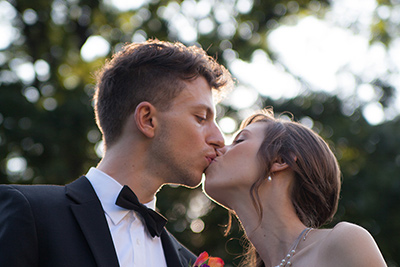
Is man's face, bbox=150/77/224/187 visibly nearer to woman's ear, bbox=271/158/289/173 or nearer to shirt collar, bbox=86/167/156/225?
shirt collar, bbox=86/167/156/225

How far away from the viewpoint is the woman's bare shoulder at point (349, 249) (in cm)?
332

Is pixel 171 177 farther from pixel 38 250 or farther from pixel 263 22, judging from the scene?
pixel 263 22

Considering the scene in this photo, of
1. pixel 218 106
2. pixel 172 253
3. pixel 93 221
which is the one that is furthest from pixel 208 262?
pixel 218 106

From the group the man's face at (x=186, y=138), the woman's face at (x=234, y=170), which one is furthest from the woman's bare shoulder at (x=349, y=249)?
the man's face at (x=186, y=138)

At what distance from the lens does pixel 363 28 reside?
1741cm

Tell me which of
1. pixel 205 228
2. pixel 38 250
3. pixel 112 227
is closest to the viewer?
pixel 38 250

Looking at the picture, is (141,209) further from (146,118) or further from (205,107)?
(205,107)

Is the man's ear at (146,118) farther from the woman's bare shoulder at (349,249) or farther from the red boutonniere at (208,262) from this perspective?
the woman's bare shoulder at (349,249)

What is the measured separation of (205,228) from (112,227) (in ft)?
34.1

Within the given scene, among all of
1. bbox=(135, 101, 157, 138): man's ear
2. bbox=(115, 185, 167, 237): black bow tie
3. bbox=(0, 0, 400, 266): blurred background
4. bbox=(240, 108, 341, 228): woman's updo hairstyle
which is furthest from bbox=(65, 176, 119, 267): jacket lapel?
bbox=(0, 0, 400, 266): blurred background

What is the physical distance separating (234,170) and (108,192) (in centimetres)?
100

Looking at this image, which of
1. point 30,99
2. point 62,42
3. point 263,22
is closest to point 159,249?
point 30,99

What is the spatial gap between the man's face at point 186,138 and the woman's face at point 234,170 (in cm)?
11

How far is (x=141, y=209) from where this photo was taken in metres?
3.72
